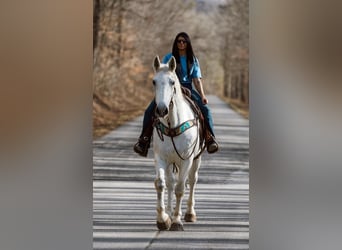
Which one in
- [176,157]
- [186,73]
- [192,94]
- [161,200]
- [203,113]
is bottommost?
[161,200]

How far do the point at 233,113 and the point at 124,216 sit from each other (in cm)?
96

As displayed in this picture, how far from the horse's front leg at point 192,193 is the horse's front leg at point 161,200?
0.13 metres

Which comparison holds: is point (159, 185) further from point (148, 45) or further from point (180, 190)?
point (148, 45)

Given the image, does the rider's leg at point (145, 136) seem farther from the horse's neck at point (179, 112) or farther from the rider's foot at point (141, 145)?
the horse's neck at point (179, 112)

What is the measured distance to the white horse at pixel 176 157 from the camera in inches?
124

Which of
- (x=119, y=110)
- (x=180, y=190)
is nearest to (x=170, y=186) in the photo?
(x=180, y=190)

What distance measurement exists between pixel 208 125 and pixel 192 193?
45 cm

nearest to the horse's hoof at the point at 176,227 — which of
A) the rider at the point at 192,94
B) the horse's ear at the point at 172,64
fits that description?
the rider at the point at 192,94

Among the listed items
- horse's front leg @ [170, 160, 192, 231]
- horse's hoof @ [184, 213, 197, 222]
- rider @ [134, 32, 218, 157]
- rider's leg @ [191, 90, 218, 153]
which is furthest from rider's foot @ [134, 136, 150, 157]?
horse's hoof @ [184, 213, 197, 222]

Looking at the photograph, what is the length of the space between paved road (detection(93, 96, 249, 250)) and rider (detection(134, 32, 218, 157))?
0.04 metres

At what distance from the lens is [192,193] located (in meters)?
3.18
